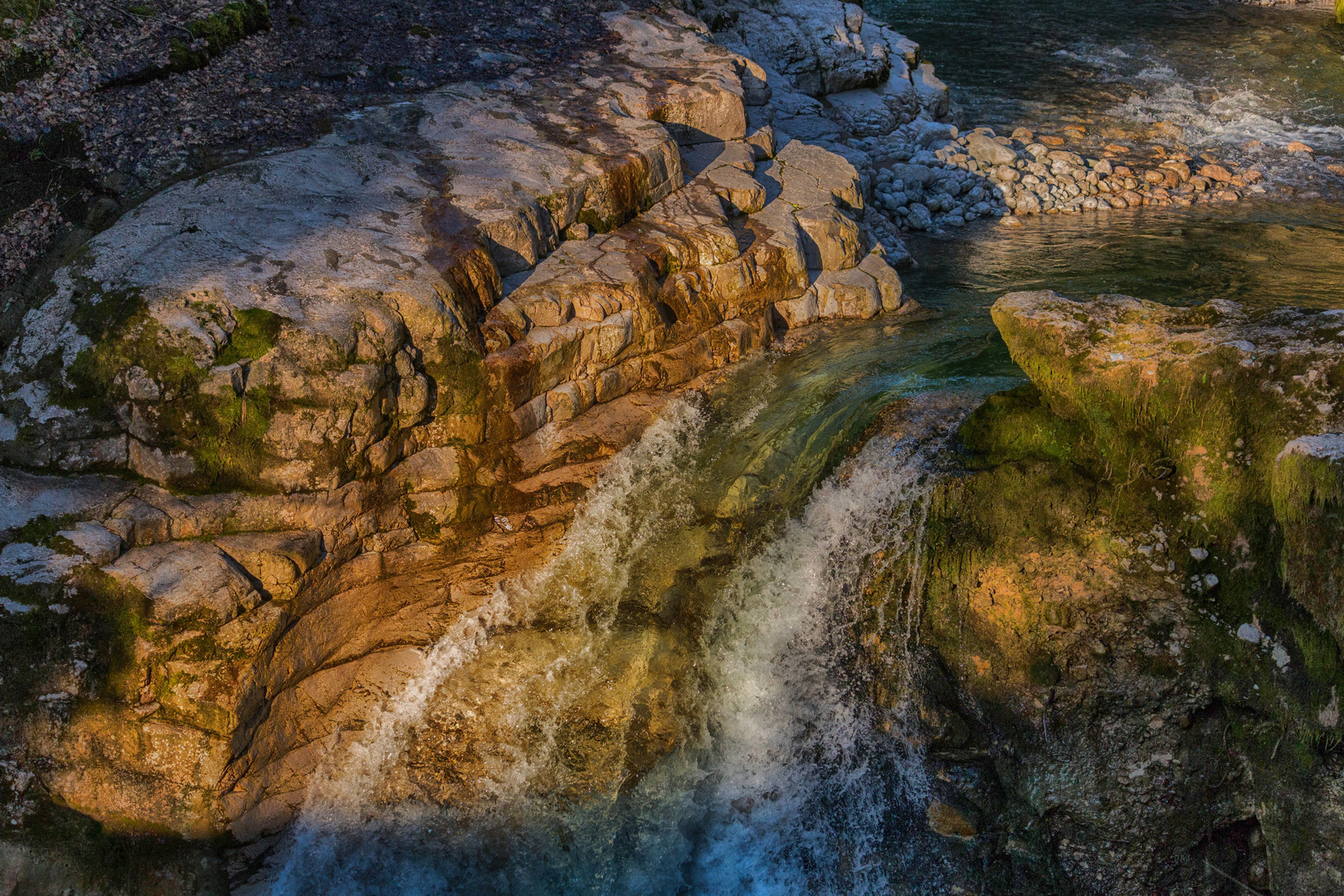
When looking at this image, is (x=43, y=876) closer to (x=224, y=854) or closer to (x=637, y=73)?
(x=224, y=854)

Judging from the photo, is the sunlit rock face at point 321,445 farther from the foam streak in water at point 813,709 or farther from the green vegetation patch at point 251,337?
the foam streak in water at point 813,709

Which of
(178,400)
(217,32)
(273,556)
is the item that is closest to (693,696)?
(273,556)

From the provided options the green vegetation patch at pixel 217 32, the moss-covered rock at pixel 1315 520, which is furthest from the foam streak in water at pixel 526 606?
the green vegetation patch at pixel 217 32

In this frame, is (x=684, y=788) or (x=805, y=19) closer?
(x=684, y=788)

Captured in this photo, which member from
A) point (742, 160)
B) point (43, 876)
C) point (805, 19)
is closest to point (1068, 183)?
point (805, 19)

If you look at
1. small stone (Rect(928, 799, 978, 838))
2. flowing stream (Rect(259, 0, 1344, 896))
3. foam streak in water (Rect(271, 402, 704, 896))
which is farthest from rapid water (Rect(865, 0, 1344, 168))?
small stone (Rect(928, 799, 978, 838))

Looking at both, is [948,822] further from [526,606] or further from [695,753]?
[526,606]

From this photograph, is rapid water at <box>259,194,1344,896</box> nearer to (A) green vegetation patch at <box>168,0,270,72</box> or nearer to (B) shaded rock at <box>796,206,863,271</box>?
(B) shaded rock at <box>796,206,863,271</box>

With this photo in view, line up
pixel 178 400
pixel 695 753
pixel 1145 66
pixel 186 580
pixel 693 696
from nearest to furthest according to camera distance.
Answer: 1. pixel 186 580
2. pixel 178 400
3. pixel 695 753
4. pixel 693 696
5. pixel 1145 66
